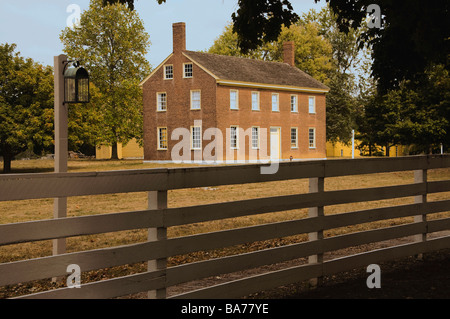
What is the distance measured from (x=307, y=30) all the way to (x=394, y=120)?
34.3 m

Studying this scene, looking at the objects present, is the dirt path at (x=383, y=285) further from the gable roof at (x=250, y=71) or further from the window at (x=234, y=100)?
the window at (x=234, y=100)

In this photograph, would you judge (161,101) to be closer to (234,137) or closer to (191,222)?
(234,137)

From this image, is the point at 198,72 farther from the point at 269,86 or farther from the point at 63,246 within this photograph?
the point at 63,246

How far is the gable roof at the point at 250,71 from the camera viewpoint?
145 ft

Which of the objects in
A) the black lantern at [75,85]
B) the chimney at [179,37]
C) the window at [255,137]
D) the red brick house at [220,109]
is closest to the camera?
the black lantern at [75,85]

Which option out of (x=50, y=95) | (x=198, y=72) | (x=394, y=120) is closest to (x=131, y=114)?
(x=198, y=72)

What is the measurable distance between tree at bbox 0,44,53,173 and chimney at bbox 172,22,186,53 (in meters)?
10.8

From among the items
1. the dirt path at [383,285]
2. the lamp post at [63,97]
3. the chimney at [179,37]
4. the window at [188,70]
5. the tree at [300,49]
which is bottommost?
the dirt path at [383,285]

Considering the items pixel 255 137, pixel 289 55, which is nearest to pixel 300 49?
pixel 289 55

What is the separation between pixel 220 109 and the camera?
43375mm

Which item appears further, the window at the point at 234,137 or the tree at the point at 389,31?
the window at the point at 234,137

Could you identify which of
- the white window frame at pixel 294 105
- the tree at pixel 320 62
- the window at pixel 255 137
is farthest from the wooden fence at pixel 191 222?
the tree at pixel 320 62

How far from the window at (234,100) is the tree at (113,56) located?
16.0 meters

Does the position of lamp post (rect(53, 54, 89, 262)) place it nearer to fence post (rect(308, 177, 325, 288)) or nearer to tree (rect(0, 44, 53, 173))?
fence post (rect(308, 177, 325, 288))
